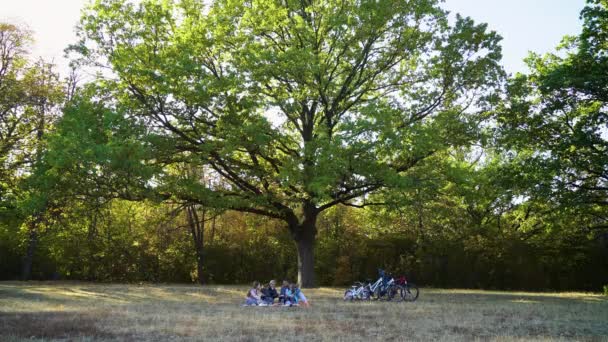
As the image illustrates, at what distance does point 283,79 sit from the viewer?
2130 centimetres

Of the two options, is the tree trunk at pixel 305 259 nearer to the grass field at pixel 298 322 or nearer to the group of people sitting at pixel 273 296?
the group of people sitting at pixel 273 296

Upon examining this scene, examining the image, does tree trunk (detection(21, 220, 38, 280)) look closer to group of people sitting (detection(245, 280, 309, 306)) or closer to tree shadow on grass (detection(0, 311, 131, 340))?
group of people sitting (detection(245, 280, 309, 306))

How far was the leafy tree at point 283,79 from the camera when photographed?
64.1 feet

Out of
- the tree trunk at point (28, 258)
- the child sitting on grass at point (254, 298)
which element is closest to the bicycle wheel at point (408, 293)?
the child sitting on grass at point (254, 298)

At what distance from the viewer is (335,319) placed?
11.6 m

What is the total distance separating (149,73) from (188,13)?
4395mm

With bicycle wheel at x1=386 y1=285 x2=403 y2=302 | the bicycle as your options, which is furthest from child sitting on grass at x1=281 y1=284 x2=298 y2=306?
bicycle wheel at x1=386 y1=285 x2=403 y2=302

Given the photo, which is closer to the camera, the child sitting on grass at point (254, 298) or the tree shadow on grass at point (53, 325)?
the tree shadow on grass at point (53, 325)

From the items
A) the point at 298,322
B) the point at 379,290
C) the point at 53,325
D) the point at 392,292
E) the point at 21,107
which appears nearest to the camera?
the point at 53,325

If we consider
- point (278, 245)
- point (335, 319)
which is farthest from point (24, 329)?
point (278, 245)

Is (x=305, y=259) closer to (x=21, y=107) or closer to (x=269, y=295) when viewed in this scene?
(x=269, y=295)

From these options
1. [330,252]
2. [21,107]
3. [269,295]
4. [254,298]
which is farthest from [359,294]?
[21,107]

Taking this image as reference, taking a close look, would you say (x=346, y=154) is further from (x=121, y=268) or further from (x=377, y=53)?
(x=121, y=268)

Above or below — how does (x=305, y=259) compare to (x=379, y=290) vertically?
above
